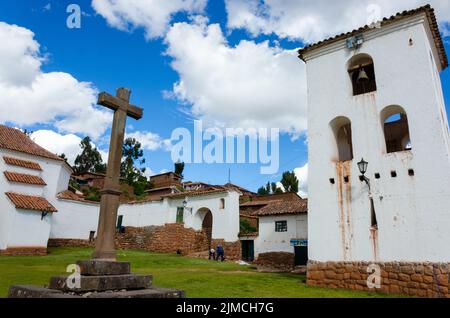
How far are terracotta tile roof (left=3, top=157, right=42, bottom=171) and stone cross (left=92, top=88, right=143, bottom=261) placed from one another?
18.4 meters

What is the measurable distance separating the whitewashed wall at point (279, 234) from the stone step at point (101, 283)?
15856mm

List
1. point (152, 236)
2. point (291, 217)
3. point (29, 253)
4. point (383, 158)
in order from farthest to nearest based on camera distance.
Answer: point (152, 236)
point (291, 217)
point (29, 253)
point (383, 158)

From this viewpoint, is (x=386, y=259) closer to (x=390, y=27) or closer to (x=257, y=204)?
(x=390, y=27)

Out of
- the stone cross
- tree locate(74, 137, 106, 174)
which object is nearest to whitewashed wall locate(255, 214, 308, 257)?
the stone cross

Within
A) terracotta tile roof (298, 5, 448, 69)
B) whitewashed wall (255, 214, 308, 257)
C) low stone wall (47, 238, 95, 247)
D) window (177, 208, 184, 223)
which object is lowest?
low stone wall (47, 238, 95, 247)

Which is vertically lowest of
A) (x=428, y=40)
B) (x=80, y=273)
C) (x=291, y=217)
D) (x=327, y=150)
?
(x=80, y=273)

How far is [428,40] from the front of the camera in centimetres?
1086

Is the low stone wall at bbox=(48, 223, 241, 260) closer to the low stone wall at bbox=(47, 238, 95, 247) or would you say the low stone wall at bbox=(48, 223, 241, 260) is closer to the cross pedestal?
the low stone wall at bbox=(47, 238, 95, 247)

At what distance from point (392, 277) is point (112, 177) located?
8.28 m

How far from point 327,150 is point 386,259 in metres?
3.95

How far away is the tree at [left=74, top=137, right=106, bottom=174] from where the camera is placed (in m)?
58.6

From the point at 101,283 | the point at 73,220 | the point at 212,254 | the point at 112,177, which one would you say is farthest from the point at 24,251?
the point at 101,283
